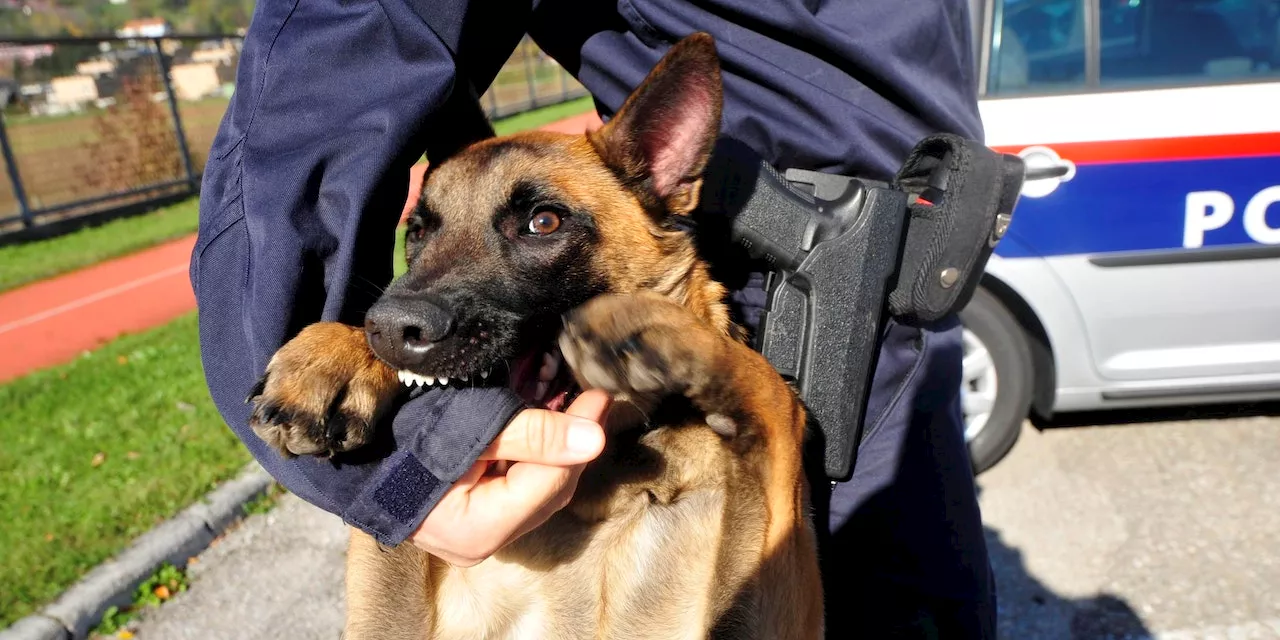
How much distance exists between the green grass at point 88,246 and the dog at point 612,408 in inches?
425

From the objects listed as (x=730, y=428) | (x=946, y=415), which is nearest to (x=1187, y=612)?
(x=946, y=415)

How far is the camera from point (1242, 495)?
12.8 feet

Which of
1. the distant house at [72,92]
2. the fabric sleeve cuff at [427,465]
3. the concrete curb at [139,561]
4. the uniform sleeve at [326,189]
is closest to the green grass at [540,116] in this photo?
the distant house at [72,92]

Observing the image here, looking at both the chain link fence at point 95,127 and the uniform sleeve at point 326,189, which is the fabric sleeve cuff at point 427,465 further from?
the chain link fence at point 95,127

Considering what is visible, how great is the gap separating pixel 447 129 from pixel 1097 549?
3.23 metres

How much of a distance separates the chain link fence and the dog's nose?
38.6 ft

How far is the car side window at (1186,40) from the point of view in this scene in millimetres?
3865

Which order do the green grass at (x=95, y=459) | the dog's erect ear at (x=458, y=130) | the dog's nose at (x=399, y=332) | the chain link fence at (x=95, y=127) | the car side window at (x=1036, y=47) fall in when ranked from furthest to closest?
the chain link fence at (x=95, y=127)
the car side window at (x=1036, y=47)
the green grass at (x=95, y=459)
the dog's erect ear at (x=458, y=130)
the dog's nose at (x=399, y=332)

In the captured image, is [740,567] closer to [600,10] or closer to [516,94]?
[600,10]

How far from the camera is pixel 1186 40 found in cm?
392

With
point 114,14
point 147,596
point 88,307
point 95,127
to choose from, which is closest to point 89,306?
point 88,307

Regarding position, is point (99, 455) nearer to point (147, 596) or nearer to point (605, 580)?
point (147, 596)

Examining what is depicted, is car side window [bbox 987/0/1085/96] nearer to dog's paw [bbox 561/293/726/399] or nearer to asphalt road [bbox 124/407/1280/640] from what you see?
asphalt road [bbox 124/407/1280/640]

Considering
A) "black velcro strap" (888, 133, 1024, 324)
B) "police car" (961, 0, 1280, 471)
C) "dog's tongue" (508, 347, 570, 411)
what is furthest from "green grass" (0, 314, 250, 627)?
"police car" (961, 0, 1280, 471)
